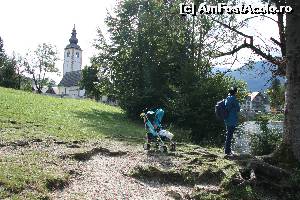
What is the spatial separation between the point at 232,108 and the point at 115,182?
4900mm

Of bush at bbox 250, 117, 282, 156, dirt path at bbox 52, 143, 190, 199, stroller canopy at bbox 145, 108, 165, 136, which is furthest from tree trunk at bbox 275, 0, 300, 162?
bush at bbox 250, 117, 282, 156

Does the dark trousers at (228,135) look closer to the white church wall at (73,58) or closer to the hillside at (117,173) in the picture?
the hillside at (117,173)

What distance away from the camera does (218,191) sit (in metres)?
10.0

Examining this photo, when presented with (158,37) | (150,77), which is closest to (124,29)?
(158,37)

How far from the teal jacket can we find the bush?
376 cm

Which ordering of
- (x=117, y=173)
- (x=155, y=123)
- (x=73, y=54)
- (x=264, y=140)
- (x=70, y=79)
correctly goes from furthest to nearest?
1. (x=73, y=54)
2. (x=70, y=79)
3. (x=264, y=140)
4. (x=155, y=123)
5. (x=117, y=173)

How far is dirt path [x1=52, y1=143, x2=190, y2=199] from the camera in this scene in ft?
30.2

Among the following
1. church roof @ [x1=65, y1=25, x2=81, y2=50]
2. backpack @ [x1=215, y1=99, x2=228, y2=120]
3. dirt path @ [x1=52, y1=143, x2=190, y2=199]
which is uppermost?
church roof @ [x1=65, y1=25, x2=81, y2=50]

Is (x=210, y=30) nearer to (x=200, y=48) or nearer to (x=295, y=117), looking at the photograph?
(x=200, y=48)

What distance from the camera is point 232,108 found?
1309 centimetres

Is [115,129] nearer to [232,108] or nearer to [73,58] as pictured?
[232,108]

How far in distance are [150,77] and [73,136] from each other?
45.0 feet

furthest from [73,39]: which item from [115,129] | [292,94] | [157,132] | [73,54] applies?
[292,94]

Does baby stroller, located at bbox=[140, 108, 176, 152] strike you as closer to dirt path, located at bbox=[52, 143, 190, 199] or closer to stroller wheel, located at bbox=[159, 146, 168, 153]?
stroller wheel, located at bbox=[159, 146, 168, 153]
